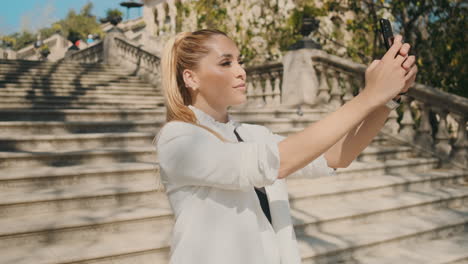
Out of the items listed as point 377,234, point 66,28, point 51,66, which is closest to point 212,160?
point 377,234

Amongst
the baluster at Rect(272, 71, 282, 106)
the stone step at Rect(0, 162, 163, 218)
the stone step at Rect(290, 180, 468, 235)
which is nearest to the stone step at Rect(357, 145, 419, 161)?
the stone step at Rect(290, 180, 468, 235)

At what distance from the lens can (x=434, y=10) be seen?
28.3 ft

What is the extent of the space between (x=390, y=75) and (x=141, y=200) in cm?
338

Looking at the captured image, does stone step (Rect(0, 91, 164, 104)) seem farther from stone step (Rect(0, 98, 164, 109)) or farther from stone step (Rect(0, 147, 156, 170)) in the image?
stone step (Rect(0, 147, 156, 170))

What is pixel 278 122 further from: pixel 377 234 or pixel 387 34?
pixel 387 34

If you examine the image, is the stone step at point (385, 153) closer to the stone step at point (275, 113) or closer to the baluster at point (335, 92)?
the stone step at point (275, 113)

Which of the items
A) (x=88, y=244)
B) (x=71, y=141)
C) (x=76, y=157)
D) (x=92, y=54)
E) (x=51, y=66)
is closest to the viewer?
(x=88, y=244)

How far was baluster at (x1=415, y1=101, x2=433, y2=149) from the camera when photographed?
664 centimetres

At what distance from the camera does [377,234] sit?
4219mm

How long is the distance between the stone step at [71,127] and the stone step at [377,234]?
281 cm

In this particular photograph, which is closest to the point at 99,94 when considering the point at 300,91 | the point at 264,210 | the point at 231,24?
the point at 231,24

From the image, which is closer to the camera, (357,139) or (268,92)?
(357,139)

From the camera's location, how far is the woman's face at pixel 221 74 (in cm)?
154

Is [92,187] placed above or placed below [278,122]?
above
